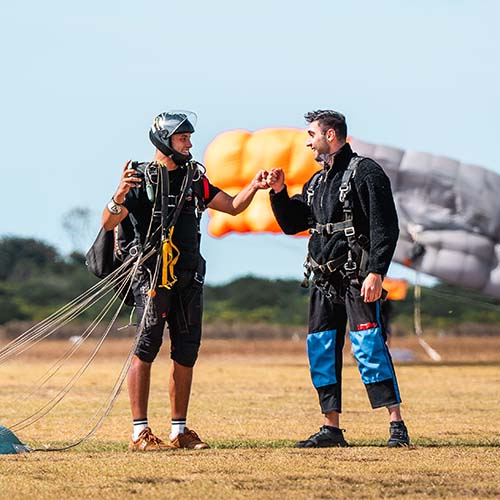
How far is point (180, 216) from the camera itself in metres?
6.91

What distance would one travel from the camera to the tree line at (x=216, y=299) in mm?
33125

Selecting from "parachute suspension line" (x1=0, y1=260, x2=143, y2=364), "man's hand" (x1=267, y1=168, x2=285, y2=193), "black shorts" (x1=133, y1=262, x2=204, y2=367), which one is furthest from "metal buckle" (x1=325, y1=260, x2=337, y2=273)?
"parachute suspension line" (x1=0, y1=260, x2=143, y2=364)

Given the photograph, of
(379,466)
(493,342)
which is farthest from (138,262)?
(493,342)

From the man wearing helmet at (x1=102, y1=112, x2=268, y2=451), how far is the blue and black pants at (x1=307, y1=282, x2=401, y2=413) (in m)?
0.64

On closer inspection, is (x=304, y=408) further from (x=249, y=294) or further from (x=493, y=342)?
(x=249, y=294)

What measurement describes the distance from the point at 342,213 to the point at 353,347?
695 millimetres

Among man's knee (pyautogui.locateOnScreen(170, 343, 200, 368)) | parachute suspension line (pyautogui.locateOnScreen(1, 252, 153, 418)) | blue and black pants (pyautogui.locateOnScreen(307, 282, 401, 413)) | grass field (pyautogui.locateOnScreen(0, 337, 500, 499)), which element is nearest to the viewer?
grass field (pyautogui.locateOnScreen(0, 337, 500, 499))

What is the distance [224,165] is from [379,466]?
39.1 feet

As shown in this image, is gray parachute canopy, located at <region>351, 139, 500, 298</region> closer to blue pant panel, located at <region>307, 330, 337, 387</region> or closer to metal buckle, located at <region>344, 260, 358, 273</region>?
blue pant panel, located at <region>307, 330, 337, 387</region>

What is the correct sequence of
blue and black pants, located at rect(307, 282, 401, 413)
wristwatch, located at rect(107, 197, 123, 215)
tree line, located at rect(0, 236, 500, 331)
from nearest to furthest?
wristwatch, located at rect(107, 197, 123, 215), blue and black pants, located at rect(307, 282, 401, 413), tree line, located at rect(0, 236, 500, 331)

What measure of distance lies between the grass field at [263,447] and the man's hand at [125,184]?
1264 millimetres

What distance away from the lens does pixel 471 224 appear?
1772 centimetres

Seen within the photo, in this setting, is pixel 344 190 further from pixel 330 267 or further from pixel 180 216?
pixel 180 216

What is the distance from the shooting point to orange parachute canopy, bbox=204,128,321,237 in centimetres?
1694
